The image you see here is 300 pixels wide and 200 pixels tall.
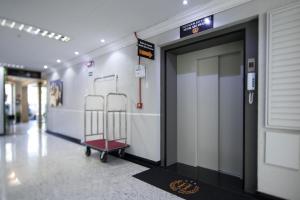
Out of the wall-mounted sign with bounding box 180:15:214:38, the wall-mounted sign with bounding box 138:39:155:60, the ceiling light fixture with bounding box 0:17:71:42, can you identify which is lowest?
the wall-mounted sign with bounding box 138:39:155:60

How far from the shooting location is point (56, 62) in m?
6.81

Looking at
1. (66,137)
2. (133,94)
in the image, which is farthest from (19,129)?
(133,94)

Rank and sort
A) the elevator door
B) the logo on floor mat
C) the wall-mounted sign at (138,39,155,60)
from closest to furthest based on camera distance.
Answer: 1. the logo on floor mat
2. the elevator door
3. the wall-mounted sign at (138,39,155,60)

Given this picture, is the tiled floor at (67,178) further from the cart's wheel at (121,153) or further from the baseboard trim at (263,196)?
the baseboard trim at (263,196)

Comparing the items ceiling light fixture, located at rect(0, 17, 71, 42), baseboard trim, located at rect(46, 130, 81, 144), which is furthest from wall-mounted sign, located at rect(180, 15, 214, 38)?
baseboard trim, located at rect(46, 130, 81, 144)

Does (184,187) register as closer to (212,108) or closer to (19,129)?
(212,108)

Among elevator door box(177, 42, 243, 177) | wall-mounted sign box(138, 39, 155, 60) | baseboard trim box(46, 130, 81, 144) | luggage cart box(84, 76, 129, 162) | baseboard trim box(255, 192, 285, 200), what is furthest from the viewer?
baseboard trim box(46, 130, 81, 144)

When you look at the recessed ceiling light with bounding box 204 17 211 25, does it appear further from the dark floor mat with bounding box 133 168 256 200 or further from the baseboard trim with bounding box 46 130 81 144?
the baseboard trim with bounding box 46 130 81 144

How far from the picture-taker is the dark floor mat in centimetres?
255

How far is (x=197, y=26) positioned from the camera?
307 centimetres

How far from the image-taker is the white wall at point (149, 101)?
7.71ft

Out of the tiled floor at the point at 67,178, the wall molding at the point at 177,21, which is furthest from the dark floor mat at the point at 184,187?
the wall molding at the point at 177,21

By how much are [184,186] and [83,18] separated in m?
3.63

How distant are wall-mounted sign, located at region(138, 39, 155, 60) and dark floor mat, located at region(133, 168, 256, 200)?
94.8 inches
